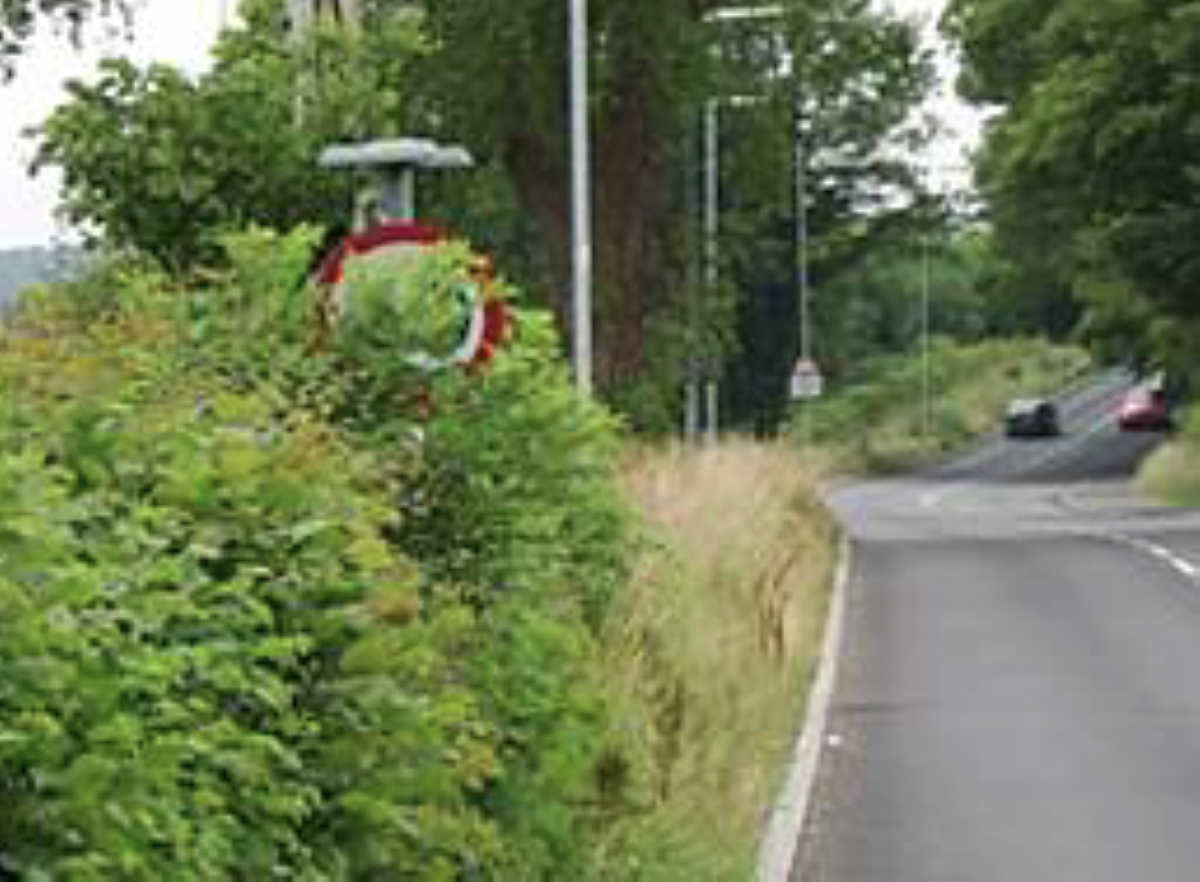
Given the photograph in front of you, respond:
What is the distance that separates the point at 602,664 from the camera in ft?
32.7

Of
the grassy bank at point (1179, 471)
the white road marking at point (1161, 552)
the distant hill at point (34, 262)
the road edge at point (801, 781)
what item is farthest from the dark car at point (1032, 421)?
the distant hill at point (34, 262)

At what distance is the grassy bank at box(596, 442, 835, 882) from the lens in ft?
33.3

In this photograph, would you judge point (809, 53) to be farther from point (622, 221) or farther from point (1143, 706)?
point (1143, 706)

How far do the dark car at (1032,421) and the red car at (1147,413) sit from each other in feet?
10.3

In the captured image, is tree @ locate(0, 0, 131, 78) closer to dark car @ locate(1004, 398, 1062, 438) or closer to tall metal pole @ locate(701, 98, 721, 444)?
tall metal pole @ locate(701, 98, 721, 444)

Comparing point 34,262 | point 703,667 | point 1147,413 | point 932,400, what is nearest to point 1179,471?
point 1147,413

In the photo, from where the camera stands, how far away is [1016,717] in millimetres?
18562

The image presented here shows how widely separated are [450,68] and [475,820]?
90.4 feet

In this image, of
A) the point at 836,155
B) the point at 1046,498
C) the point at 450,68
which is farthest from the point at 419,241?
the point at 836,155

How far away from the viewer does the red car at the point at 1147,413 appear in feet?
314

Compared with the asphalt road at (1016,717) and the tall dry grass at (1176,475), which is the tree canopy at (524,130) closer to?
the asphalt road at (1016,717)

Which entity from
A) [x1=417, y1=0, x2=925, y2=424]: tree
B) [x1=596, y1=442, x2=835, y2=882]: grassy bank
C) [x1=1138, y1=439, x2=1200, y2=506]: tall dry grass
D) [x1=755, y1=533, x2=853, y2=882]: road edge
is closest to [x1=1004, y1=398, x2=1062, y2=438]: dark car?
[x1=1138, y1=439, x2=1200, y2=506]: tall dry grass

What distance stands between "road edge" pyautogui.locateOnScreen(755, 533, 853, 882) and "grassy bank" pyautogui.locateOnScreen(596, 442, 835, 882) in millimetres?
88

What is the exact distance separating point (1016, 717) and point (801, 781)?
381 centimetres
